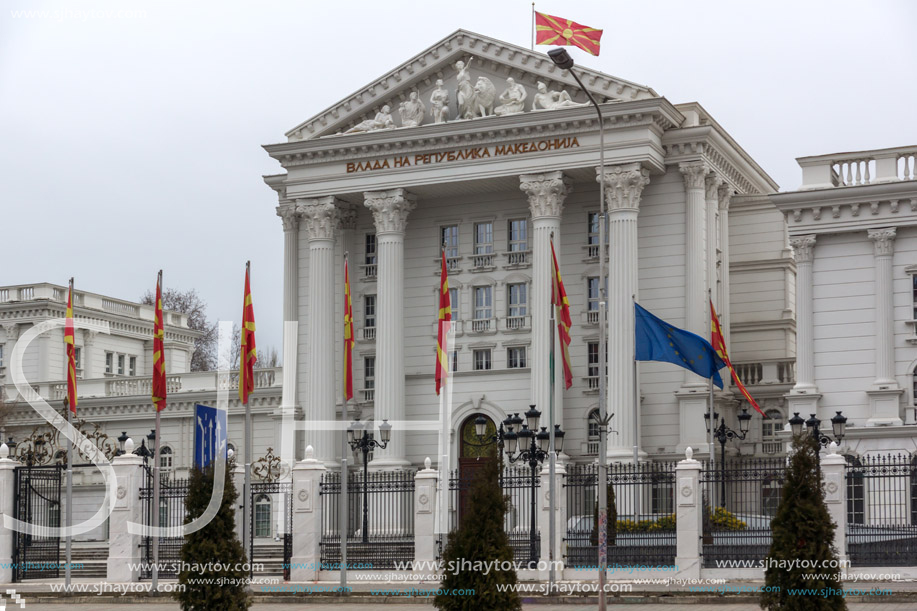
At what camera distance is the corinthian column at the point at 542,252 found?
52094 mm

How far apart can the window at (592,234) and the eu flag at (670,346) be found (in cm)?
1080

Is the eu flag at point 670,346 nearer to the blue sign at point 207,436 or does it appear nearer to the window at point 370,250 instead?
the blue sign at point 207,436

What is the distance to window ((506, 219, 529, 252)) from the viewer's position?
5544 centimetres

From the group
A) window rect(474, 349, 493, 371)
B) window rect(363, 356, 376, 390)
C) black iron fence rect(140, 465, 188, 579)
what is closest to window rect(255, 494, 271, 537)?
window rect(363, 356, 376, 390)

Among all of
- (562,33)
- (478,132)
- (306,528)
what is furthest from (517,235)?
(306,528)

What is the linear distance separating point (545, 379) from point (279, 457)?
12.0 metres

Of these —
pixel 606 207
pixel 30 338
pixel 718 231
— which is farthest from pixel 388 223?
pixel 30 338

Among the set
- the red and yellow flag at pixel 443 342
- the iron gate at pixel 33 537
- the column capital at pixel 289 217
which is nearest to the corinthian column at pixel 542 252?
the column capital at pixel 289 217

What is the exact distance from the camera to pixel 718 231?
5484 centimetres

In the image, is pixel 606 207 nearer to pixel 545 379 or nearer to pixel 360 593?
pixel 545 379

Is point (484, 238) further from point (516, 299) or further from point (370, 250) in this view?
point (370, 250)

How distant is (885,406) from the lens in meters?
45.4

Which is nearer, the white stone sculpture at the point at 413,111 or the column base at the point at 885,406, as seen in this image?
the column base at the point at 885,406

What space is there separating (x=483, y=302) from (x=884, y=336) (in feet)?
54.6
